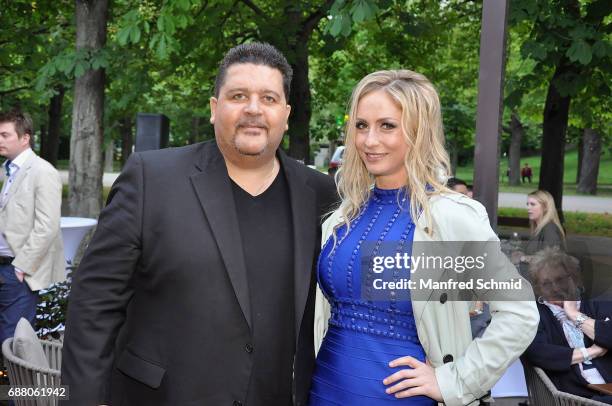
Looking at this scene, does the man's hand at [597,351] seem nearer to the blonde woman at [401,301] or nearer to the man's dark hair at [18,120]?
the blonde woman at [401,301]

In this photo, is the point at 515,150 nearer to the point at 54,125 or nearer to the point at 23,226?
the point at 54,125

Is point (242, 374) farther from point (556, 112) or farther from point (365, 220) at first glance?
point (556, 112)

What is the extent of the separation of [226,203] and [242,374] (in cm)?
58

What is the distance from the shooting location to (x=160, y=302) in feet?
7.95

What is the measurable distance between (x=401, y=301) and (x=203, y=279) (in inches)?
26.4

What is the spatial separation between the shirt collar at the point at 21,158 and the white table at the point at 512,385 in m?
3.88

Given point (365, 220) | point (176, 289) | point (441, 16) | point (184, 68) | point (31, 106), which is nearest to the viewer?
point (176, 289)

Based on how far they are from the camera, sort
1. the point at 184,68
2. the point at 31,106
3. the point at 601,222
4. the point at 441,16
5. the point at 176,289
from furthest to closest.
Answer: the point at 31,106 < the point at 601,222 < the point at 441,16 < the point at 184,68 < the point at 176,289

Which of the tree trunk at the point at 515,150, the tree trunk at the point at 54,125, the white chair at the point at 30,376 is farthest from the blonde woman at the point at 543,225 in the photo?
the tree trunk at the point at 515,150

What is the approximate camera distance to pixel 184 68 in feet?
40.6

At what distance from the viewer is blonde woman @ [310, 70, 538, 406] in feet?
7.74

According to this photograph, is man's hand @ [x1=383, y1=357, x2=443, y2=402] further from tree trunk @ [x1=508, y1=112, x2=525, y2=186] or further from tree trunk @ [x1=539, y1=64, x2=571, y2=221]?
tree trunk @ [x1=508, y1=112, x2=525, y2=186]

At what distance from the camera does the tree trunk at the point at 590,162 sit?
34.6 metres

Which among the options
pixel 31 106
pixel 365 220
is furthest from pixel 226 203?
pixel 31 106
